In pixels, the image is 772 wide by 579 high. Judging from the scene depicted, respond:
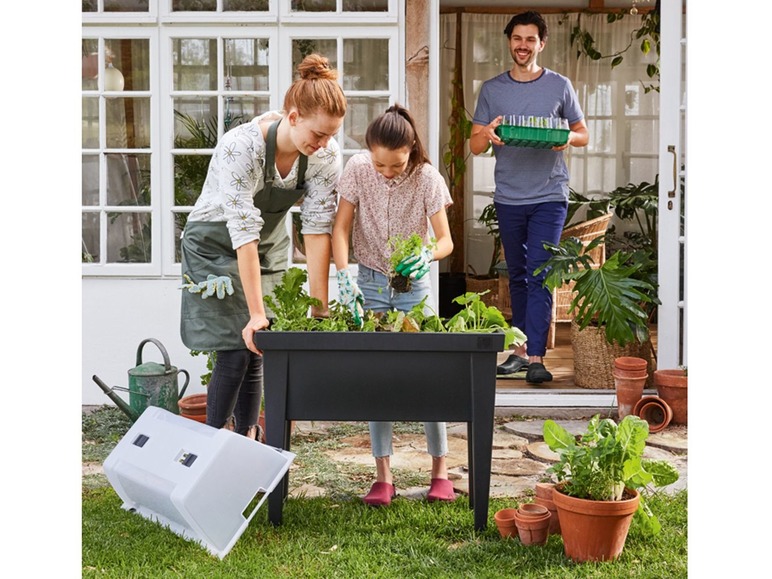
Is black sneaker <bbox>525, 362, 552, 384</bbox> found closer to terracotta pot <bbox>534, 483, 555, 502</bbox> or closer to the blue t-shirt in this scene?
the blue t-shirt

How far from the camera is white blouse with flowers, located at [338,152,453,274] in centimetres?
328

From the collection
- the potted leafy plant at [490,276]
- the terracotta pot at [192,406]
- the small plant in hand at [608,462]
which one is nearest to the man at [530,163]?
the terracotta pot at [192,406]

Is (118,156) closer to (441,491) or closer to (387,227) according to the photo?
(387,227)

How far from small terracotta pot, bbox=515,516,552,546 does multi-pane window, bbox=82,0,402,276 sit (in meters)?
2.34

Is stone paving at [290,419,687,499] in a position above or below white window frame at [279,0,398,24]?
below

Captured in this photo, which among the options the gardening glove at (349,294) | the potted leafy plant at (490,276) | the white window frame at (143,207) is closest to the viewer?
the gardening glove at (349,294)

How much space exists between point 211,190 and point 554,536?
1.57 meters

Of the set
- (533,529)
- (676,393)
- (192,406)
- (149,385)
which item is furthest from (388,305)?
(676,393)

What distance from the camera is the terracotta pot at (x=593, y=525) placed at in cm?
264

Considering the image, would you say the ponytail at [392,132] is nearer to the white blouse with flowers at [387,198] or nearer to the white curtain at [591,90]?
the white blouse with flowers at [387,198]

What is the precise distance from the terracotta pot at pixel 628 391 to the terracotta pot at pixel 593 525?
1.86m

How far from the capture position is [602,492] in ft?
8.80

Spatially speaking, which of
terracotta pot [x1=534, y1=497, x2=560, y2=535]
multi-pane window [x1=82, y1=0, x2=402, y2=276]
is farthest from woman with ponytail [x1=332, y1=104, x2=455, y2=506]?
multi-pane window [x1=82, y1=0, x2=402, y2=276]
